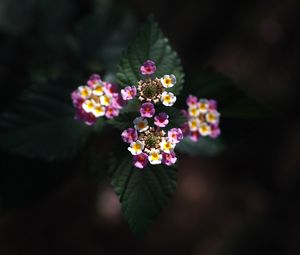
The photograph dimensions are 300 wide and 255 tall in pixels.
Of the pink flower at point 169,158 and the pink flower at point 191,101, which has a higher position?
the pink flower at point 191,101

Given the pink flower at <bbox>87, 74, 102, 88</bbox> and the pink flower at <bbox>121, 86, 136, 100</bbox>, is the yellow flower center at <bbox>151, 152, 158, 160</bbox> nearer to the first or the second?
the pink flower at <bbox>121, 86, 136, 100</bbox>

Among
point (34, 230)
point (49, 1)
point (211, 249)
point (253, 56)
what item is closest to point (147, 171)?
point (49, 1)

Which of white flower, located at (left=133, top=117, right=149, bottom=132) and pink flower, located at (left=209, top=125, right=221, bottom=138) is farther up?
pink flower, located at (left=209, top=125, right=221, bottom=138)

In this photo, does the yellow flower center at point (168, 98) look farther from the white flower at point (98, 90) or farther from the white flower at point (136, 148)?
the white flower at point (98, 90)

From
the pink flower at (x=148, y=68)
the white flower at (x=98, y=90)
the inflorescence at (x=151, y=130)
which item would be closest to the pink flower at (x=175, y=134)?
the inflorescence at (x=151, y=130)

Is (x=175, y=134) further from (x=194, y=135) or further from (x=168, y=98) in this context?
(x=194, y=135)

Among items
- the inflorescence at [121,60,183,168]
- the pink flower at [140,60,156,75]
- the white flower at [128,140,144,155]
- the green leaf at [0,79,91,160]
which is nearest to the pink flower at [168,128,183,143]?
the inflorescence at [121,60,183,168]
